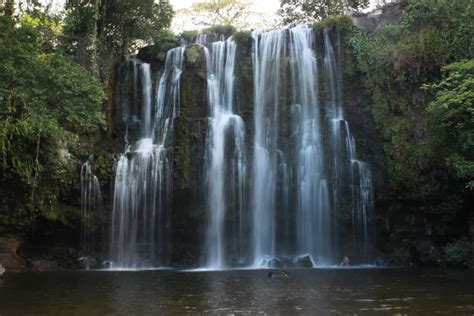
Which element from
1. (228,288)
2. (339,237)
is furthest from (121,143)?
(228,288)

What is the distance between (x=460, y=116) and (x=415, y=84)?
17.8 ft

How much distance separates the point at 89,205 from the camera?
2259cm

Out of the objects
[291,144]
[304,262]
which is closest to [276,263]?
[304,262]

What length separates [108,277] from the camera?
1725 centimetres

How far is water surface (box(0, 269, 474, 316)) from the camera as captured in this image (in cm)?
999

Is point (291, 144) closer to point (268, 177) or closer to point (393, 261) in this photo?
point (268, 177)

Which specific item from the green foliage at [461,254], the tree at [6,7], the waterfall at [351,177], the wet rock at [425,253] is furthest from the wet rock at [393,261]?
the tree at [6,7]

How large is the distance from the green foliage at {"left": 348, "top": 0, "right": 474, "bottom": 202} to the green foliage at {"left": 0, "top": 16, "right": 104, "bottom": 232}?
40.6 feet

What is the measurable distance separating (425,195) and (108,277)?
12676mm

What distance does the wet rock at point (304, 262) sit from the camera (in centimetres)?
2097

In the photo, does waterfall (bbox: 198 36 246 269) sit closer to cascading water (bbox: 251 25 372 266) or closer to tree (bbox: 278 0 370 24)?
cascading water (bbox: 251 25 372 266)

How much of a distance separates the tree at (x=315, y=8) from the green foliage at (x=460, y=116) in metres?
16.5

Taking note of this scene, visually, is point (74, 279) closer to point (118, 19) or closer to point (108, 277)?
point (108, 277)

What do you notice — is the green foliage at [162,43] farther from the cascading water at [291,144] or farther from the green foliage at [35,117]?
the green foliage at [35,117]
